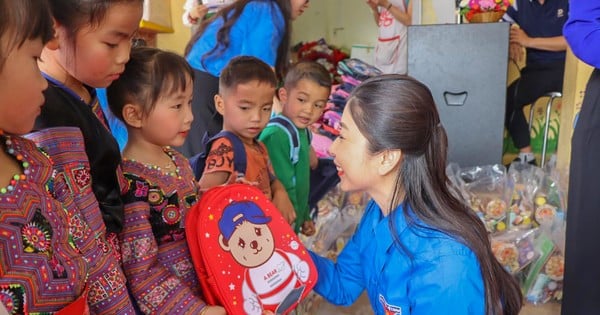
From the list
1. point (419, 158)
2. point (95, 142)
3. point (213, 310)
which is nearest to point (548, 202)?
point (419, 158)

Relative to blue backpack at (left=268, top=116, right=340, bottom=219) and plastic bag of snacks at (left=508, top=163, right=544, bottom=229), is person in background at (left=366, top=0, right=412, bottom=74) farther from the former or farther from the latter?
blue backpack at (left=268, top=116, right=340, bottom=219)

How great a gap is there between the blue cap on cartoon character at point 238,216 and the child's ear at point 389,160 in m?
0.27

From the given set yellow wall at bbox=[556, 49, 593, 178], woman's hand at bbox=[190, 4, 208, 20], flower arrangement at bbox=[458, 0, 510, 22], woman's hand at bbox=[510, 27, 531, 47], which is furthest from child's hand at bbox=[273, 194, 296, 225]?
woman's hand at bbox=[510, 27, 531, 47]

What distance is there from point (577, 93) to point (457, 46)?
0.63 m

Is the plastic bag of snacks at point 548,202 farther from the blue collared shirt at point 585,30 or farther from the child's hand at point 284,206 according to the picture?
the child's hand at point 284,206

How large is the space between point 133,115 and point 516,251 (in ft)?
5.16

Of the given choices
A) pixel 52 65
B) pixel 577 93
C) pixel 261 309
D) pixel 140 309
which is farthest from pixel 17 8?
pixel 577 93

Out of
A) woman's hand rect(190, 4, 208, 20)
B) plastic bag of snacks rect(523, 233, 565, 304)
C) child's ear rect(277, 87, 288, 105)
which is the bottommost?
plastic bag of snacks rect(523, 233, 565, 304)

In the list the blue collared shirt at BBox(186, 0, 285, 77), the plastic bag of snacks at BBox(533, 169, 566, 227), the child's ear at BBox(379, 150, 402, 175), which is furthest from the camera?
the plastic bag of snacks at BBox(533, 169, 566, 227)

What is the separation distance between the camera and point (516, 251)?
1955mm

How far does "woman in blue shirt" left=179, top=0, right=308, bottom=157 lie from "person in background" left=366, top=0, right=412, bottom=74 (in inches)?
66.7

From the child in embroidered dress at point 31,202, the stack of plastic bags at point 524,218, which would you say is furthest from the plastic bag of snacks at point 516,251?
the child in embroidered dress at point 31,202

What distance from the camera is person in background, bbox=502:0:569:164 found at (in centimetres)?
296

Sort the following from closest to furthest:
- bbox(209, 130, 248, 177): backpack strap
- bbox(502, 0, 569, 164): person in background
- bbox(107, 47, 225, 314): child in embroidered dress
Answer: bbox(107, 47, 225, 314): child in embroidered dress, bbox(209, 130, 248, 177): backpack strap, bbox(502, 0, 569, 164): person in background
